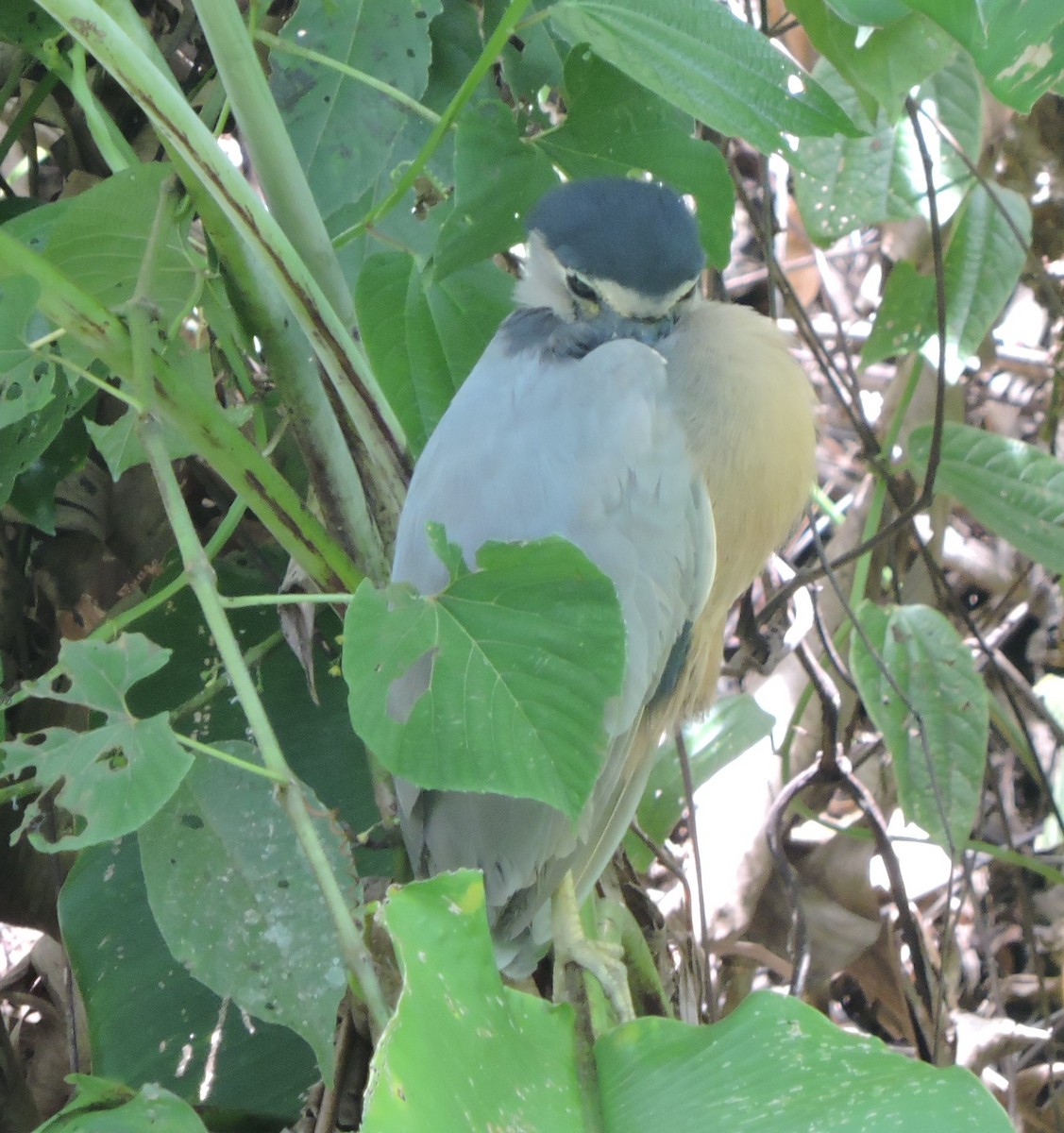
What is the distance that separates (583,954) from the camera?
1028 mm

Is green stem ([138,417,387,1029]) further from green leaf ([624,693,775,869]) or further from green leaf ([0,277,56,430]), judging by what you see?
green leaf ([624,693,775,869])

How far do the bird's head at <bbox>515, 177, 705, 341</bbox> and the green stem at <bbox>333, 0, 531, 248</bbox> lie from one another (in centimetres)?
18

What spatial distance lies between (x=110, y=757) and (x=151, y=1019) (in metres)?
0.36

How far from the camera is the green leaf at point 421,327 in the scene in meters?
1.01

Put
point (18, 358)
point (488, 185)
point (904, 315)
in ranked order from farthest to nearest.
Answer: point (904, 315)
point (488, 185)
point (18, 358)

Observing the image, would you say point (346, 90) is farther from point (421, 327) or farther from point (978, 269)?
point (978, 269)

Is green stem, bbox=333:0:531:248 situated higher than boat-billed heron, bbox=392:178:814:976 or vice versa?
green stem, bbox=333:0:531:248

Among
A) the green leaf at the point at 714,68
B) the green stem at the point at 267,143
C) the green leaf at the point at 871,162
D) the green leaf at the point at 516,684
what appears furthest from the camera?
the green leaf at the point at 871,162

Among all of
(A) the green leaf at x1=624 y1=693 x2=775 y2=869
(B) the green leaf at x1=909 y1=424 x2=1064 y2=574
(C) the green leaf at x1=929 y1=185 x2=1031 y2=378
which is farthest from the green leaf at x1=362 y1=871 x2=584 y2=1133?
(C) the green leaf at x1=929 y1=185 x2=1031 y2=378

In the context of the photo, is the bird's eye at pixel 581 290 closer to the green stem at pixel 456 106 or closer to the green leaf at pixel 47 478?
the green stem at pixel 456 106

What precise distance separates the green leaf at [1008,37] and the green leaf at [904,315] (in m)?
0.88

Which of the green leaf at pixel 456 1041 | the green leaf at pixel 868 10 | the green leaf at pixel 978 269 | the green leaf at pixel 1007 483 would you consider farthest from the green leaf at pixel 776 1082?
the green leaf at pixel 978 269

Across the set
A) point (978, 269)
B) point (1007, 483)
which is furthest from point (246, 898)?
point (978, 269)

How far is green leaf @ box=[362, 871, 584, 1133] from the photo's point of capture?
1.64ft
